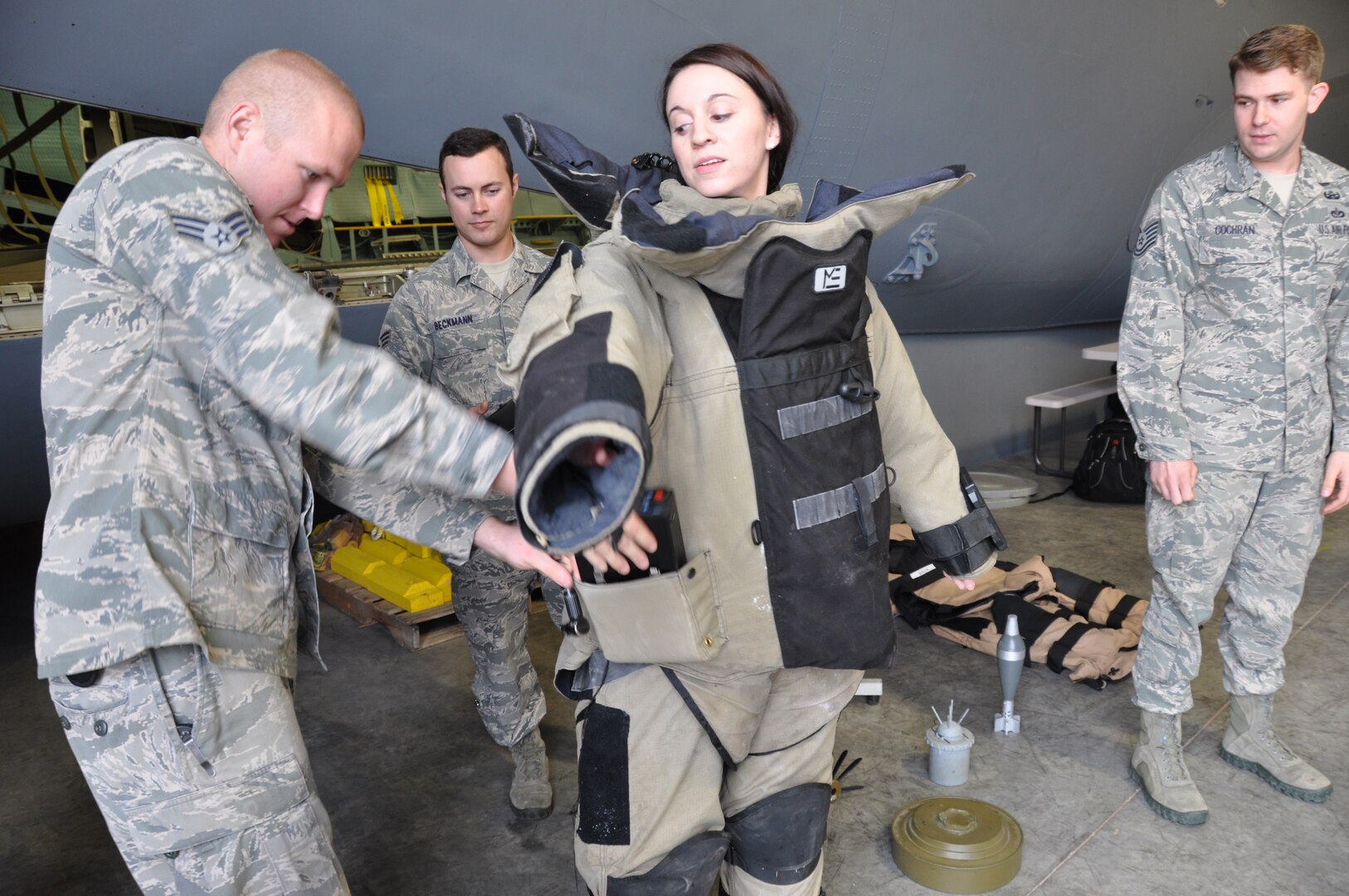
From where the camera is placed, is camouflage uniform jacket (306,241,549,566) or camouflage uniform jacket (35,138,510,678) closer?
camouflage uniform jacket (35,138,510,678)

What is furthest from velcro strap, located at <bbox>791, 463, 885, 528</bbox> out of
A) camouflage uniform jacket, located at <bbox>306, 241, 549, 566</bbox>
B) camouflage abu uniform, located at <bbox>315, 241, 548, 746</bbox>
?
camouflage uniform jacket, located at <bbox>306, 241, 549, 566</bbox>

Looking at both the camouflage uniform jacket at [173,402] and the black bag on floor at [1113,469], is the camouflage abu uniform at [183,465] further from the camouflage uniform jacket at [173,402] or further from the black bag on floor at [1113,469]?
the black bag on floor at [1113,469]

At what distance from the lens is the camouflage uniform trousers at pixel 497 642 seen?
274 centimetres

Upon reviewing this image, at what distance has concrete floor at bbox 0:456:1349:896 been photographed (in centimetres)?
241

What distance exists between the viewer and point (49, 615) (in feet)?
4.13

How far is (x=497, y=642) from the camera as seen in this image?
2756 mm

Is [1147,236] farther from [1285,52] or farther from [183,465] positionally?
[183,465]

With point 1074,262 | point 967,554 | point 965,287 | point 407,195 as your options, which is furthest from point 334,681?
point 407,195

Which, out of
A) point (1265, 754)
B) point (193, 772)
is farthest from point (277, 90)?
point (1265, 754)

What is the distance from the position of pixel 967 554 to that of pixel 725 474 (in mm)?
611

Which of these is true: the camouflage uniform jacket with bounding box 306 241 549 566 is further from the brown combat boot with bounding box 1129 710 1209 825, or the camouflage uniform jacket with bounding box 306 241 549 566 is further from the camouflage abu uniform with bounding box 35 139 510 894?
the brown combat boot with bounding box 1129 710 1209 825

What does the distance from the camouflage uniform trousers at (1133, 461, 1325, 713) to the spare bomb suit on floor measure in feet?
4.49

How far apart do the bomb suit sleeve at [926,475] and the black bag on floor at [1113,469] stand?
390 centimetres

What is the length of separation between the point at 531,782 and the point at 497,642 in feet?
1.33
